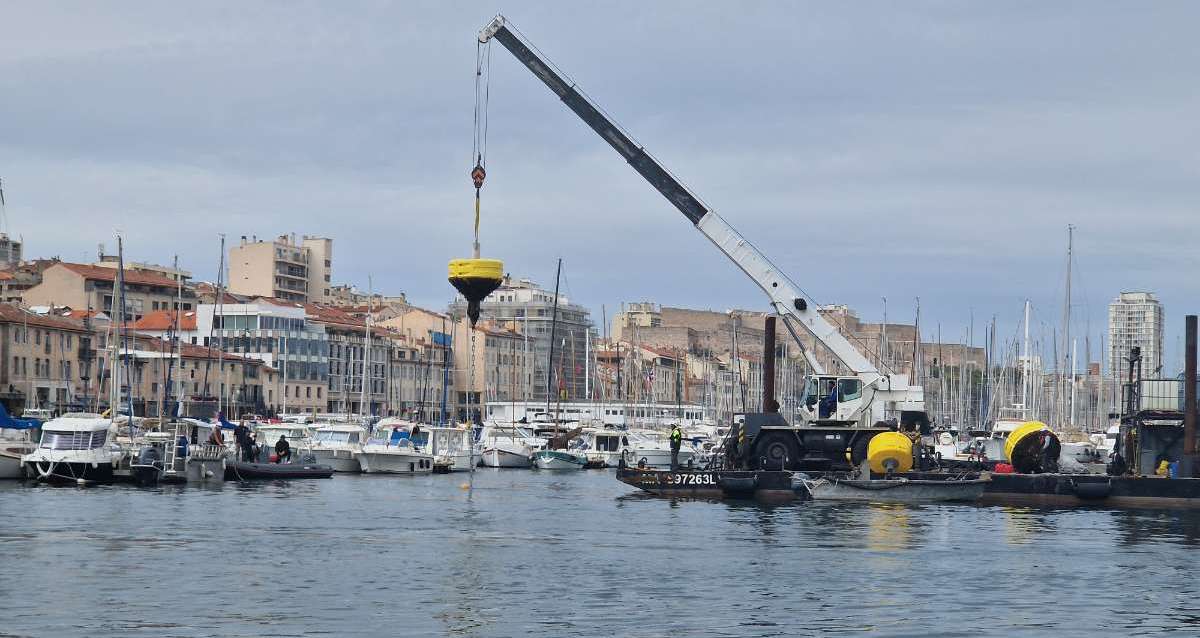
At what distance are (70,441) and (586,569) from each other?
38.6 metres

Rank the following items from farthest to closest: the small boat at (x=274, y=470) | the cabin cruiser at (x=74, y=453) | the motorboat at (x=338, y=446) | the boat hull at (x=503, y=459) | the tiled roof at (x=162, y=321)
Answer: the tiled roof at (x=162, y=321) → the boat hull at (x=503, y=459) → the motorboat at (x=338, y=446) → the small boat at (x=274, y=470) → the cabin cruiser at (x=74, y=453)

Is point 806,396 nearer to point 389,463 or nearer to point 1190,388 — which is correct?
point 1190,388

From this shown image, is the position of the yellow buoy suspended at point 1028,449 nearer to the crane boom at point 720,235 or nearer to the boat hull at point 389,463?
the crane boom at point 720,235

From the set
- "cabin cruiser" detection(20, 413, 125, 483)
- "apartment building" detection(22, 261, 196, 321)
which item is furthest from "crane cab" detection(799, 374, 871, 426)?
"apartment building" detection(22, 261, 196, 321)

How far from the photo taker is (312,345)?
191250 millimetres

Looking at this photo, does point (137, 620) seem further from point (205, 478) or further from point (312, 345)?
point (312, 345)

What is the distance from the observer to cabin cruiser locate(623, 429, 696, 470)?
11388 centimetres

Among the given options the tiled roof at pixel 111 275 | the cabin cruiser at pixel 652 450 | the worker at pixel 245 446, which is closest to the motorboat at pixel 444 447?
the cabin cruiser at pixel 652 450

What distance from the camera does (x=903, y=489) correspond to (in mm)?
62906

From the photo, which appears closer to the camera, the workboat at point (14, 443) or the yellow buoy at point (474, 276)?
the yellow buoy at point (474, 276)

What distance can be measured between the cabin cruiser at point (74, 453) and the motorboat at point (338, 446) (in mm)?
23214

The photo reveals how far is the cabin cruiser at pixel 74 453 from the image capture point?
72.6 metres

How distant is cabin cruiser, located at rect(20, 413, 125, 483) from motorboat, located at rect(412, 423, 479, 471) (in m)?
30.3

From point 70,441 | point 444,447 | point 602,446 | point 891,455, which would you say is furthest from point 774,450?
point 602,446
